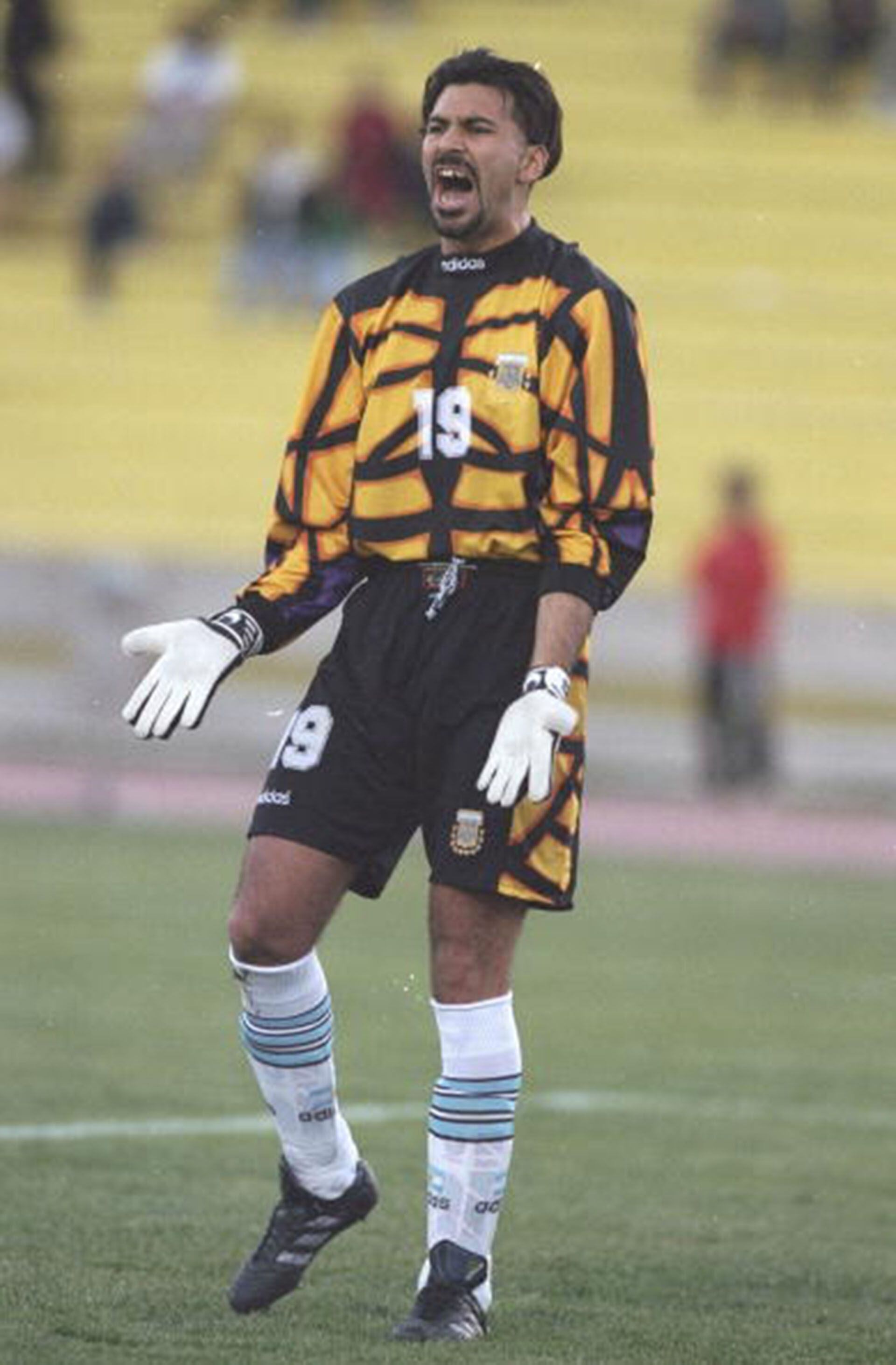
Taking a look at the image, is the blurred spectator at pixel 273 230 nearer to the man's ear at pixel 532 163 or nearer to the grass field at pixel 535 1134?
the grass field at pixel 535 1134

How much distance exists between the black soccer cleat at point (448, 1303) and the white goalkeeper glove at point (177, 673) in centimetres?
111

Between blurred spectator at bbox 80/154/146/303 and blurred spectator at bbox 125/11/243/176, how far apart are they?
0.36m

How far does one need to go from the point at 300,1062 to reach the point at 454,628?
0.90m

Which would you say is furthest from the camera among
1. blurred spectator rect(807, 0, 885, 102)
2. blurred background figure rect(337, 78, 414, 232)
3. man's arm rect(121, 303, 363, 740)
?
blurred spectator rect(807, 0, 885, 102)

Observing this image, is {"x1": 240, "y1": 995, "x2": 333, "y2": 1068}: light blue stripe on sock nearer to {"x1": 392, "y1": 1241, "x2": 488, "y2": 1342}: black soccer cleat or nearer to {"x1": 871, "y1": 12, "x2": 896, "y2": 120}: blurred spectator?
{"x1": 392, "y1": 1241, "x2": 488, "y2": 1342}: black soccer cleat

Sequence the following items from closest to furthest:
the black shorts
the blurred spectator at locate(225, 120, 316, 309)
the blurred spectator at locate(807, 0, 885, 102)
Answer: the black shorts → the blurred spectator at locate(225, 120, 316, 309) → the blurred spectator at locate(807, 0, 885, 102)

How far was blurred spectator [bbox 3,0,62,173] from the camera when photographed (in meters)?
28.7

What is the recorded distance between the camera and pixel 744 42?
28.3 metres

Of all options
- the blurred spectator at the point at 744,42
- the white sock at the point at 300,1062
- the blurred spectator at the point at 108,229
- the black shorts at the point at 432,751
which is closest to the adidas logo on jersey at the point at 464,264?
the black shorts at the point at 432,751

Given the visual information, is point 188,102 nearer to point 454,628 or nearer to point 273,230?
point 273,230

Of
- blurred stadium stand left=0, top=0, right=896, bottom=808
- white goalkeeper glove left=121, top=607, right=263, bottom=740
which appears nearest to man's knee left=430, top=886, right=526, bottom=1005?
white goalkeeper glove left=121, top=607, right=263, bottom=740

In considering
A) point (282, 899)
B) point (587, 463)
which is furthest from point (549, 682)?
point (282, 899)

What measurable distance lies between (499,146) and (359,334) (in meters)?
0.46

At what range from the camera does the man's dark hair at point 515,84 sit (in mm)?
6758
